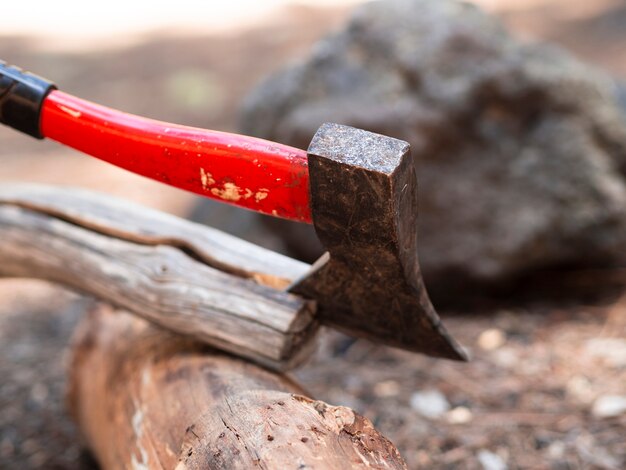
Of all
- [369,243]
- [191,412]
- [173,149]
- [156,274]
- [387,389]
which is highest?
[173,149]

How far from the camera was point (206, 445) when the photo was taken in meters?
1.24

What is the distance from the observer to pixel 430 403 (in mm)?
2285

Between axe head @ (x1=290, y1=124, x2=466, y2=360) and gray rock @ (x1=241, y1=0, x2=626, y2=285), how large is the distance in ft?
4.11

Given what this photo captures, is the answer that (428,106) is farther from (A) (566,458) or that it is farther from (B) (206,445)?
(B) (206,445)

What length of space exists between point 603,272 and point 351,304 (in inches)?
71.2

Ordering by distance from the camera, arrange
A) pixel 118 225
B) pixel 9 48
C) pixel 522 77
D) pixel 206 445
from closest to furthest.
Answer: pixel 206 445
pixel 118 225
pixel 522 77
pixel 9 48

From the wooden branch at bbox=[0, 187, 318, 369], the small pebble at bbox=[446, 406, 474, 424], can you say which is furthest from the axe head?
the small pebble at bbox=[446, 406, 474, 424]

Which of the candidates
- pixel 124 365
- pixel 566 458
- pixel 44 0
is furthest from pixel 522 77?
pixel 44 0

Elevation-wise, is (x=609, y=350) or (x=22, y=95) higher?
(x=22, y=95)

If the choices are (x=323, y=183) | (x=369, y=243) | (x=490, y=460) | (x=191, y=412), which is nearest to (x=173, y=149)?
(x=323, y=183)

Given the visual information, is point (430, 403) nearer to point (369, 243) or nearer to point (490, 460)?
point (490, 460)

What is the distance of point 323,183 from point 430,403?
49.6 inches

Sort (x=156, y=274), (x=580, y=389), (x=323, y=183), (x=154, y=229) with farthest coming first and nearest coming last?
(x=580, y=389), (x=154, y=229), (x=156, y=274), (x=323, y=183)

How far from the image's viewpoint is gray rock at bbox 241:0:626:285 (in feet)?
8.88
